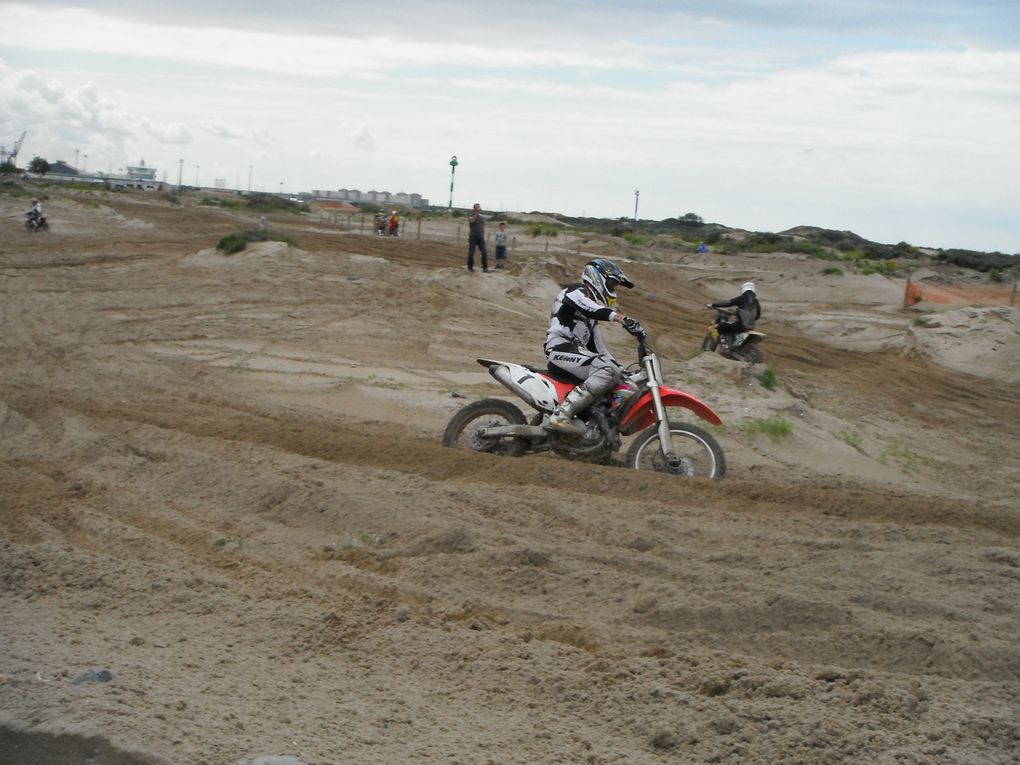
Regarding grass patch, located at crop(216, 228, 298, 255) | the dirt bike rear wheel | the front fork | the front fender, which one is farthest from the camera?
grass patch, located at crop(216, 228, 298, 255)

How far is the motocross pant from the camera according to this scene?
9805 millimetres

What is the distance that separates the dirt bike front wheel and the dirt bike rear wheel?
106 centimetres

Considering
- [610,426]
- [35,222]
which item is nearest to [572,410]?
[610,426]

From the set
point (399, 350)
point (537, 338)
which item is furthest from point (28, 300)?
point (537, 338)

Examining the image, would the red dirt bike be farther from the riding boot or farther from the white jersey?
the white jersey

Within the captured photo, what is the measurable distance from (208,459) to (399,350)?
9.09 meters

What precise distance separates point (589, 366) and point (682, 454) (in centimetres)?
108

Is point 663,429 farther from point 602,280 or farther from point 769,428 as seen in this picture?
point 769,428

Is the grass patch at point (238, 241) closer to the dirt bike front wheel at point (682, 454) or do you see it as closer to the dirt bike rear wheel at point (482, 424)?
the dirt bike rear wheel at point (482, 424)

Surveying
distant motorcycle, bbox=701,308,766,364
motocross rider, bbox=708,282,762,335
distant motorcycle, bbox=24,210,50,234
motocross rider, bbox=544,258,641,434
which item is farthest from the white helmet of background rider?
distant motorcycle, bbox=24,210,50,234

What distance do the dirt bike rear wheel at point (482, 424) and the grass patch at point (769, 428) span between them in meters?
4.17

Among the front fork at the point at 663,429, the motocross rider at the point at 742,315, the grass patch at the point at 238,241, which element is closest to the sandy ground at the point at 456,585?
the front fork at the point at 663,429

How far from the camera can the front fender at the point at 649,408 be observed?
980 cm

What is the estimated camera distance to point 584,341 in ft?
33.7
